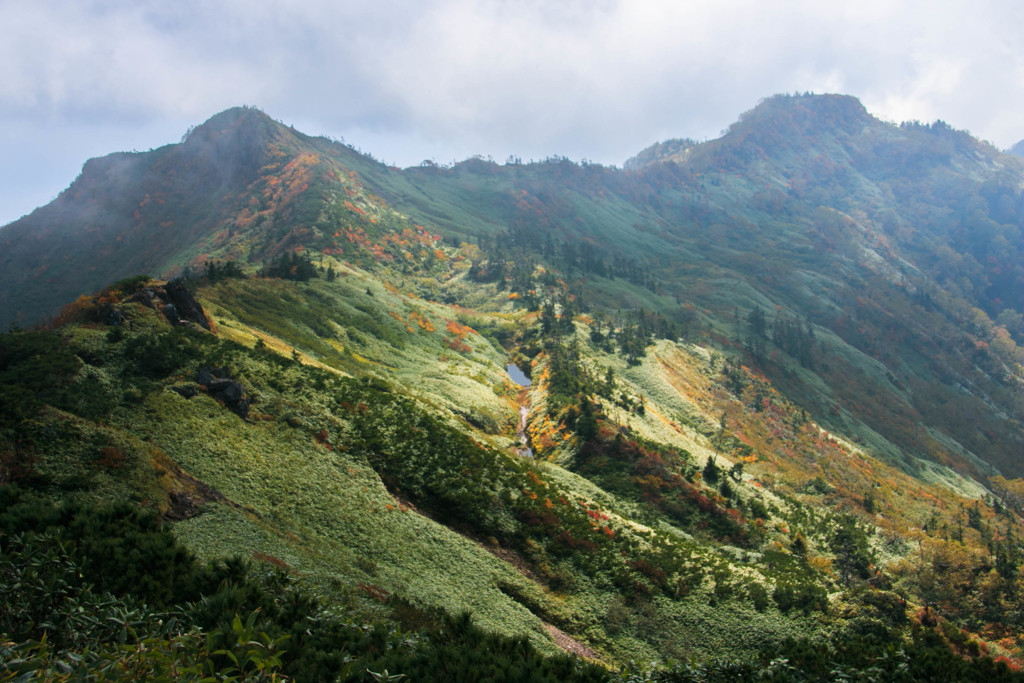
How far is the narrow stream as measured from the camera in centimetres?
6146

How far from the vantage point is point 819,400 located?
133375 mm

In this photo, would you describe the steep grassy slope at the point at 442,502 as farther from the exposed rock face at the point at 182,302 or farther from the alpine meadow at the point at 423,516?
the exposed rock face at the point at 182,302

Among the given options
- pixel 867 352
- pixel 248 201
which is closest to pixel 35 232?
pixel 248 201

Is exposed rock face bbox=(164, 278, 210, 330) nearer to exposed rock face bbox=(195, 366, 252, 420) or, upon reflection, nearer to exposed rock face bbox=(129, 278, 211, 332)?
exposed rock face bbox=(129, 278, 211, 332)

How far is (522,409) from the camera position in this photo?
7675 cm

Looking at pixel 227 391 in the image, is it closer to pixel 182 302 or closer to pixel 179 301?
pixel 182 302

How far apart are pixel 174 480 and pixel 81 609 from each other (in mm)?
16779

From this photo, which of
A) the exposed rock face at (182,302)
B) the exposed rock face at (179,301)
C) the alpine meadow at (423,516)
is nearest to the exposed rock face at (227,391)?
the alpine meadow at (423,516)

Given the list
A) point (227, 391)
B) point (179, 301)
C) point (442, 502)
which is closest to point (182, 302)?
point (179, 301)

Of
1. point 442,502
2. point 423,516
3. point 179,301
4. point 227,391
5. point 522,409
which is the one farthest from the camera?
point 522,409

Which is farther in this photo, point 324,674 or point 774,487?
point 774,487

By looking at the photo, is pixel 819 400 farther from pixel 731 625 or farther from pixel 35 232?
pixel 35 232

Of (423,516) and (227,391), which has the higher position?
(227,391)

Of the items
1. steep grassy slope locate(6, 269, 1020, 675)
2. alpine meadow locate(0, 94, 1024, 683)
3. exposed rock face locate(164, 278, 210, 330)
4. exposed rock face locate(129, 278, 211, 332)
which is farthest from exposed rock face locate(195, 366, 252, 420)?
exposed rock face locate(164, 278, 210, 330)
